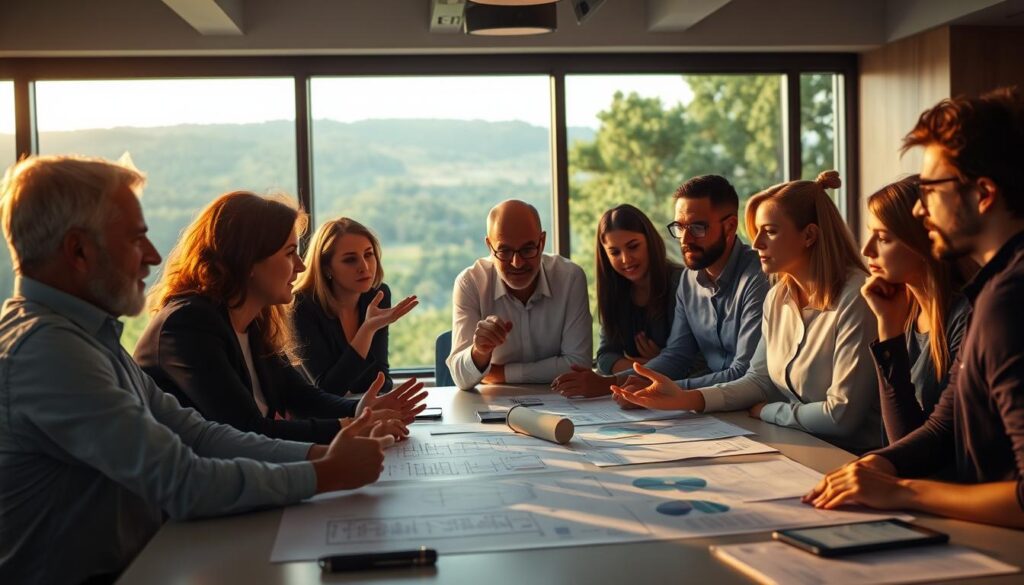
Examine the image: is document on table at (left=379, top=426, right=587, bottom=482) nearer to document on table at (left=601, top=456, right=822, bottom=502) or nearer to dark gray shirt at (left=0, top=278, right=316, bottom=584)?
document on table at (left=601, top=456, right=822, bottom=502)

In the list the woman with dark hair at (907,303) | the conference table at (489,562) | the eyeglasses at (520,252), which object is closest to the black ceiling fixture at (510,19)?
the eyeglasses at (520,252)

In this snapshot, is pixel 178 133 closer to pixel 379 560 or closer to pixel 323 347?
pixel 323 347

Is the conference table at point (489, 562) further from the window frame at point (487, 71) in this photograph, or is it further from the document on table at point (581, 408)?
the window frame at point (487, 71)

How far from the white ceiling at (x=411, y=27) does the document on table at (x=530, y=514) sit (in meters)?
3.49

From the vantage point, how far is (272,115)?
5.64m

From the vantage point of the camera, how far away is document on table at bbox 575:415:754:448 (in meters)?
2.37

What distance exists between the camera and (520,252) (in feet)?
12.5

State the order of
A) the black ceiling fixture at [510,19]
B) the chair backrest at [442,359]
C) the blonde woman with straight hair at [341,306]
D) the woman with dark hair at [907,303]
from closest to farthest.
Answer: the woman with dark hair at [907,303] < the black ceiling fixture at [510,19] < the blonde woman with straight hair at [341,306] < the chair backrest at [442,359]

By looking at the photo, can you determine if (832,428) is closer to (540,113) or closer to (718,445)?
(718,445)

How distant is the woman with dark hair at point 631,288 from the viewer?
3992 millimetres

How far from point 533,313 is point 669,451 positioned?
5.72 feet

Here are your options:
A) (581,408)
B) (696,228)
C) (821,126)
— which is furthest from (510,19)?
(821,126)

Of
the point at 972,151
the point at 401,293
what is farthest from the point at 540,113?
the point at 972,151

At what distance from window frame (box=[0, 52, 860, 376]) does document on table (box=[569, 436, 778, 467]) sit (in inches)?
139
